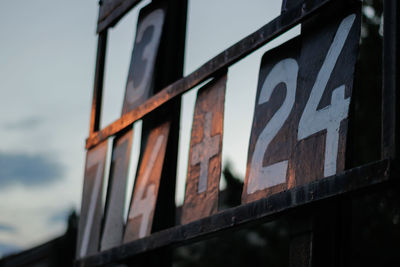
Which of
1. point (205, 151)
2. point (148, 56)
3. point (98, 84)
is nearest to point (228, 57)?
point (205, 151)

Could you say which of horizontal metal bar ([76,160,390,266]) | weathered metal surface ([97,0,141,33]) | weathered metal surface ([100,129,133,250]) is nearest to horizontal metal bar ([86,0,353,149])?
weathered metal surface ([100,129,133,250])

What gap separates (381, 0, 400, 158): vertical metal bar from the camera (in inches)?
113

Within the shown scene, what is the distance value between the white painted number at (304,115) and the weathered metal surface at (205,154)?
39 cm

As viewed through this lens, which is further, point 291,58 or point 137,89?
point 137,89

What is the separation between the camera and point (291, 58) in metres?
3.82

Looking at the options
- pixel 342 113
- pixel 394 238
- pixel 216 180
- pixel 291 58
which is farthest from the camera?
pixel 394 238

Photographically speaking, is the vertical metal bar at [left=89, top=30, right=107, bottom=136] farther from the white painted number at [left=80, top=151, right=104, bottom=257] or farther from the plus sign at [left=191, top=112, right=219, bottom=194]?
the plus sign at [left=191, top=112, right=219, bottom=194]

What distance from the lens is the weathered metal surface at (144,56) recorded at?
5.25m

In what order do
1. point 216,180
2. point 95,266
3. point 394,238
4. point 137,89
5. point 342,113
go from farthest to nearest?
point 394,238 → point 137,89 → point 95,266 → point 216,180 → point 342,113

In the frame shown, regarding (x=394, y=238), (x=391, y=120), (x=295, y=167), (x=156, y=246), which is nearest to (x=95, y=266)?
(x=156, y=246)

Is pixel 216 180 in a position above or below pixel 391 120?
above

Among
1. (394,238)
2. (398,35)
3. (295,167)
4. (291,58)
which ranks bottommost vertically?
(295,167)

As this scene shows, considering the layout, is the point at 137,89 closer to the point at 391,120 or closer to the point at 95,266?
the point at 95,266

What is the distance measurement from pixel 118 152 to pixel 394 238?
867cm
